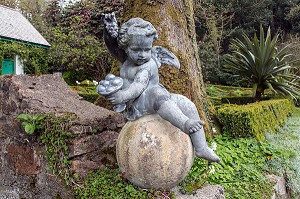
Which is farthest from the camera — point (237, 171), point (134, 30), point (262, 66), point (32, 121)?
point (262, 66)

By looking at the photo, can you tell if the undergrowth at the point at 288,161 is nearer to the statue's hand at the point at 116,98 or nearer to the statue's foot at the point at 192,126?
the statue's foot at the point at 192,126

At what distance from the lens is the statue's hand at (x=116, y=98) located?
7.27ft

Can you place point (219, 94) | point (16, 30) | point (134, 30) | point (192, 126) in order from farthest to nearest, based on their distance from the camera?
1. point (16, 30)
2. point (219, 94)
3. point (134, 30)
4. point (192, 126)

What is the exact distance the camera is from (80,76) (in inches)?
683

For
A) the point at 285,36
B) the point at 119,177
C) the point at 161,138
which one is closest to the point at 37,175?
the point at 119,177

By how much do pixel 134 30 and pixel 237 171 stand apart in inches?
98.0

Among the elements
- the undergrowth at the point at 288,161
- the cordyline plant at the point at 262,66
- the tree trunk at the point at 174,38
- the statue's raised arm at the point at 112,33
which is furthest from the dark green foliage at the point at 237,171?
the cordyline plant at the point at 262,66

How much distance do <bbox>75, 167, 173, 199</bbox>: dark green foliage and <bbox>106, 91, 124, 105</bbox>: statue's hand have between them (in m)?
0.82

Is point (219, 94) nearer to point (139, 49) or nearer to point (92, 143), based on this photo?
point (92, 143)

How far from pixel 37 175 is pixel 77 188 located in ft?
2.18

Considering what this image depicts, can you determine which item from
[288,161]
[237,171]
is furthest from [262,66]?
[237,171]

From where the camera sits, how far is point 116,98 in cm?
223

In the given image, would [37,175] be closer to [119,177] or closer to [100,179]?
[100,179]

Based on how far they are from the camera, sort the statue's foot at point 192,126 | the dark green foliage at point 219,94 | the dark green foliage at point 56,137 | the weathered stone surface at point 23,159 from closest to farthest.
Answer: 1. the statue's foot at point 192,126
2. the dark green foliage at point 56,137
3. the weathered stone surface at point 23,159
4. the dark green foliage at point 219,94
